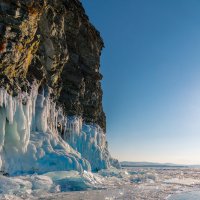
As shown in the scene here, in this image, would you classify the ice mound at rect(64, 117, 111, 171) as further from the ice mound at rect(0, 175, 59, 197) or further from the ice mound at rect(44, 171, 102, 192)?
the ice mound at rect(0, 175, 59, 197)

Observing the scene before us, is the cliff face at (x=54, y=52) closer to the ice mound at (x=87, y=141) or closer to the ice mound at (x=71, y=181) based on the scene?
the ice mound at (x=87, y=141)

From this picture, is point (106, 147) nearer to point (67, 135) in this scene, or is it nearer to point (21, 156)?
point (67, 135)

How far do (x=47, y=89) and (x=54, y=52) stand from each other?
5.14 m

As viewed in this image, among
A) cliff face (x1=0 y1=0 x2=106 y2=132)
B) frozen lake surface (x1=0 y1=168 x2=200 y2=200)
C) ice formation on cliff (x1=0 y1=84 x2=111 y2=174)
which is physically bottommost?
frozen lake surface (x1=0 y1=168 x2=200 y2=200)

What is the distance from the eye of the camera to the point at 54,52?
39031 mm

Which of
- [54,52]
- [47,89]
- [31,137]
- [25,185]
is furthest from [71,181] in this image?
[54,52]

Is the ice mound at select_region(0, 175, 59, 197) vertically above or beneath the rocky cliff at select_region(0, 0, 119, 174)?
beneath

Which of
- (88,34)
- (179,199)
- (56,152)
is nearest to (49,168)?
(56,152)

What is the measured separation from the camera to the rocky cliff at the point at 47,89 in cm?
2734

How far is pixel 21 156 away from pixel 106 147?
33.6m

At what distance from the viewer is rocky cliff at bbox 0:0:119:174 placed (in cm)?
2734

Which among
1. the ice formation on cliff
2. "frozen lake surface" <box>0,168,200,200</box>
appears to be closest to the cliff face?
the ice formation on cliff

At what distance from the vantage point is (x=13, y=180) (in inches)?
866

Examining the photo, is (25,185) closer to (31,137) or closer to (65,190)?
(65,190)
